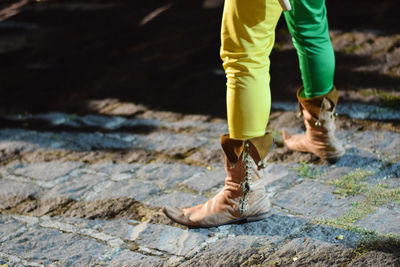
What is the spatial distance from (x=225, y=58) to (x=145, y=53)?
3.69 metres

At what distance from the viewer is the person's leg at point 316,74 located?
273 centimetres

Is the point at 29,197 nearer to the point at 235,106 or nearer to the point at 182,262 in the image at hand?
the point at 182,262

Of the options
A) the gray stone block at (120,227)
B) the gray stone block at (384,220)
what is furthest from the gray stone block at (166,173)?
the gray stone block at (384,220)

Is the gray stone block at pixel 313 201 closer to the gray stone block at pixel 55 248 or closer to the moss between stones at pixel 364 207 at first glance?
the moss between stones at pixel 364 207

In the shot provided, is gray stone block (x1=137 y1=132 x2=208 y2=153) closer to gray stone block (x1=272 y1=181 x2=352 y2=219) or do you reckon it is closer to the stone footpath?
the stone footpath

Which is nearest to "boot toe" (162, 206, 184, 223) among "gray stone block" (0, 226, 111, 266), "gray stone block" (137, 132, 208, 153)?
"gray stone block" (0, 226, 111, 266)

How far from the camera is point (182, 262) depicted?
2.27 metres

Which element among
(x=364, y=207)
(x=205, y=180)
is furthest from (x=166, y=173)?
(x=364, y=207)

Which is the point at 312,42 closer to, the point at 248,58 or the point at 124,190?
the point at 248,58

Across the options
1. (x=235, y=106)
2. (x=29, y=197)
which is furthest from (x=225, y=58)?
(x=29, y=197)

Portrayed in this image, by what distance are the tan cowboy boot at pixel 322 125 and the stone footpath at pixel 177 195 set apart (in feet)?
0.25

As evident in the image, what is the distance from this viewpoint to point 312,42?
2812 millimetres

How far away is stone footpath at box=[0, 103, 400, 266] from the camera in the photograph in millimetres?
2305

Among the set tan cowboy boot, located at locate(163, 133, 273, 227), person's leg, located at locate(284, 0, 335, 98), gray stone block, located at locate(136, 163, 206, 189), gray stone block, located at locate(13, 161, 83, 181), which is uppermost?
person's leg, located at locate(284, 0, 335, 98)
